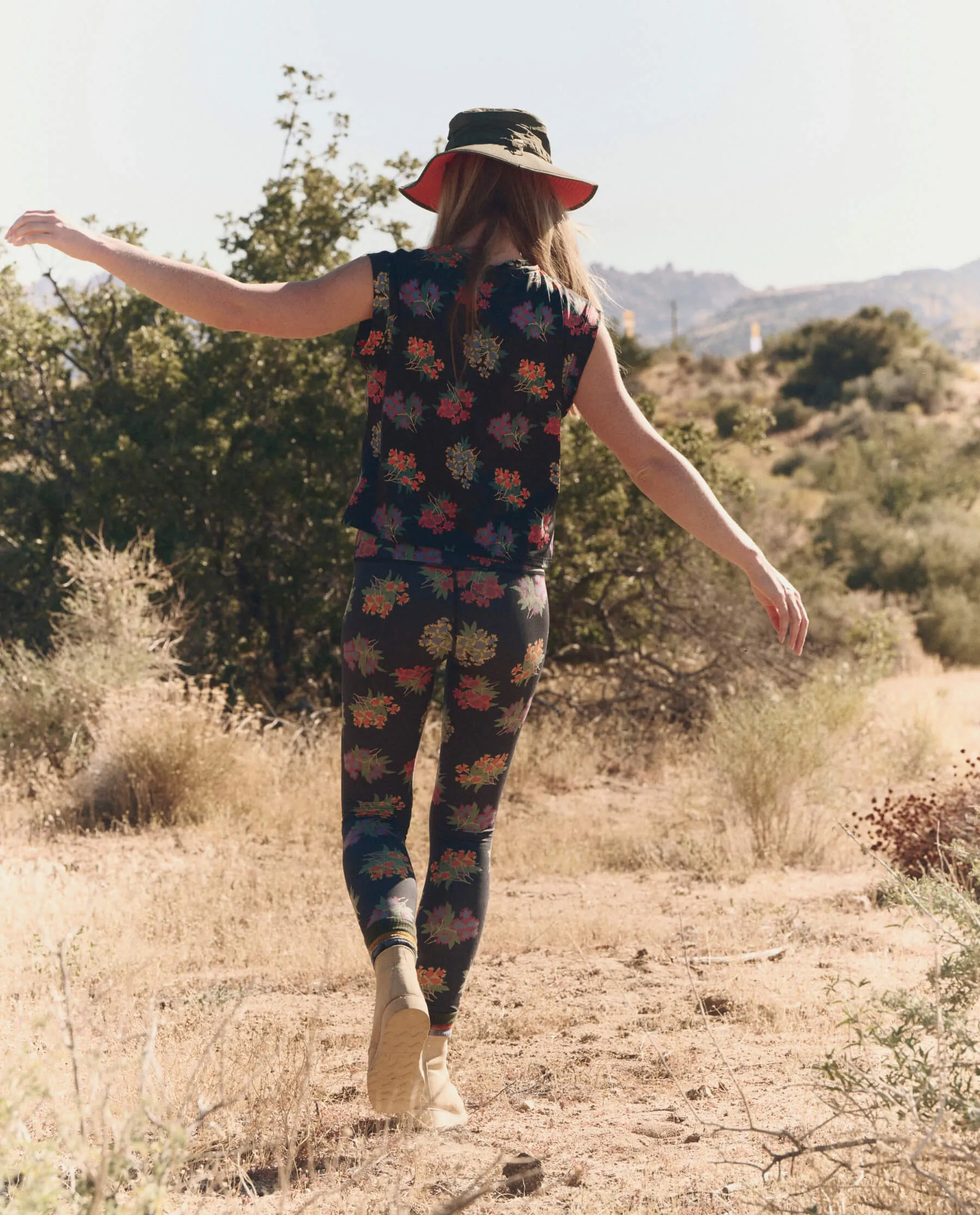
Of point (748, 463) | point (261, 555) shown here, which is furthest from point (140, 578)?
point (748, 463)

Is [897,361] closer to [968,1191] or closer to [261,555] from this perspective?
[261,555]

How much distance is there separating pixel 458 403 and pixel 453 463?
0.40 feet

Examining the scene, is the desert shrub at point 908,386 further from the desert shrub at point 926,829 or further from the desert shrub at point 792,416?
the desert shrub at point 926,829

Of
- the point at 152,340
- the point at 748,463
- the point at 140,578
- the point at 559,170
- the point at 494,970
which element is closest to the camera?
the point at 559,170

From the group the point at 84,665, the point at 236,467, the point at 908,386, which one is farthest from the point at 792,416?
the point at 84,665

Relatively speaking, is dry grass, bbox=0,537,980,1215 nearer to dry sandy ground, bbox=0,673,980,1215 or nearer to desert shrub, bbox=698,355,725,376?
dry sandy ground, bbox=0,673,980,1215

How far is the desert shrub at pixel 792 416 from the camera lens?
31.4 metres

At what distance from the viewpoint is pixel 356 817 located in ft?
8.39

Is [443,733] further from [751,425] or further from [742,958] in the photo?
[751,425]

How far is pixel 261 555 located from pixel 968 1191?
23.6 feet

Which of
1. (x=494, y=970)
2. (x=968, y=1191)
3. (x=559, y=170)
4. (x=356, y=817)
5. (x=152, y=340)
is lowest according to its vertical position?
(x=494, y=970)

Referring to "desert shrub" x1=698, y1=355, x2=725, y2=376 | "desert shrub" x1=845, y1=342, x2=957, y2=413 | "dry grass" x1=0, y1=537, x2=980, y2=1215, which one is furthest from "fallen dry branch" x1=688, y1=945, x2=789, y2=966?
"desert shrub" x1=698, y1=355, x2=725, y2=376

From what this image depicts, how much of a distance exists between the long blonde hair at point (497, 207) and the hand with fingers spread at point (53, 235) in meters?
0.71

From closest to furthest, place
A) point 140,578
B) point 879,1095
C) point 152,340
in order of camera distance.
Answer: point 879,1095, point 140,578, point 152,340
